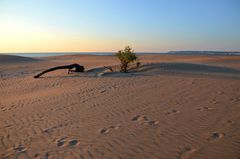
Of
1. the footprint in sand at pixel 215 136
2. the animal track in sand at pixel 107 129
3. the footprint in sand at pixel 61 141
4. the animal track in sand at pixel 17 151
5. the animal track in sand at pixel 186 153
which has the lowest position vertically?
the animal track in sand at pixel 17 151

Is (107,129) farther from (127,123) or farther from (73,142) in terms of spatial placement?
(73,142)

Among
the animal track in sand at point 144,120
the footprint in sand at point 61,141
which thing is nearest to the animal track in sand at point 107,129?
the animal track in sand at point 144,120

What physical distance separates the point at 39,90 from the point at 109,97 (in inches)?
175

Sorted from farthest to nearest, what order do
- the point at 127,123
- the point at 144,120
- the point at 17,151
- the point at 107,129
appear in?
the point at 144,120 < the point at 127,123 < the point at 107,129 < the point at 17,151

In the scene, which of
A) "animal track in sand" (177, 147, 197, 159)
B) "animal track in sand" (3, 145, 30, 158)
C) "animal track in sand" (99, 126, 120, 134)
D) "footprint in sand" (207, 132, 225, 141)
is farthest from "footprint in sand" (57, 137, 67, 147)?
"footprint in sand" (207, 132, 225, 141)

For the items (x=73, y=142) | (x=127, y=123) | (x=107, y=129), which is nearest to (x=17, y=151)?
(x=73, y=142)

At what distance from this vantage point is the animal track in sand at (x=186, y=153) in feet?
15.3

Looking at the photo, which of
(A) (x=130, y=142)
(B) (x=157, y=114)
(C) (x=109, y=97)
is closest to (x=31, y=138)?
(A) (x=130, y=142)

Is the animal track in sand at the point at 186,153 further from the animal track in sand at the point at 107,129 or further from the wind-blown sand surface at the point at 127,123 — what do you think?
the animal track in sand at the point at 107,129

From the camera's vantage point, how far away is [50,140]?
225 inches

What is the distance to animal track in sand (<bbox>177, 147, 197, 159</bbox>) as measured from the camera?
4.66m

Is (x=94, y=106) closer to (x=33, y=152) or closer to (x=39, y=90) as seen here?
(x=33, y=152)

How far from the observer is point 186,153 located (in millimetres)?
4773

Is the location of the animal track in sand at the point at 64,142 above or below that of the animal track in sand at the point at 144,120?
below
